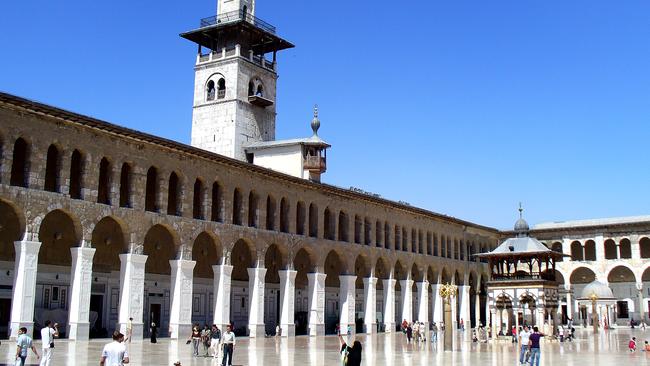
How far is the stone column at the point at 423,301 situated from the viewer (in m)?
54.0

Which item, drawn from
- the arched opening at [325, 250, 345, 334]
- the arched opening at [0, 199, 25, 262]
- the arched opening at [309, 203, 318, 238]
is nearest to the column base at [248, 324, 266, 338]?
the arched opening at [309, 203, 318, 238]

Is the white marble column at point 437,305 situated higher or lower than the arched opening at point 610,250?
lower

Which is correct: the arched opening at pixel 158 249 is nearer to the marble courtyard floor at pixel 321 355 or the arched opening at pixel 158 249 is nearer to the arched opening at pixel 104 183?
the arched opening at pixel 104 183

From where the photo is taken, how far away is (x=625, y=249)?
214 feet

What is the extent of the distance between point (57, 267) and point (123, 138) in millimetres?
7202

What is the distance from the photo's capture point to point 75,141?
29391 mm

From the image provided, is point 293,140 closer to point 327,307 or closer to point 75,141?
point 327,307

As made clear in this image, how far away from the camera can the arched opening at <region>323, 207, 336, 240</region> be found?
4534 cm

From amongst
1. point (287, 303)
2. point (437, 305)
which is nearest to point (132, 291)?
point (287, 303)

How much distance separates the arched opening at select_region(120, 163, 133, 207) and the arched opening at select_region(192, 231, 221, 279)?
7858 mm

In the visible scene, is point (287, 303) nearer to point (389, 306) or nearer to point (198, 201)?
point (198, 201)

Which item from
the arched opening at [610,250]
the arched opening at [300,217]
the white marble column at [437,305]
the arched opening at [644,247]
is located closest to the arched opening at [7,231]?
the arched opening at [300,217]

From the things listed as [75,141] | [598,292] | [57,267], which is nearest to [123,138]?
[75,141]

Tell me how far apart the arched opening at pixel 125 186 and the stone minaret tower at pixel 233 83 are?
18575 mm
